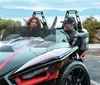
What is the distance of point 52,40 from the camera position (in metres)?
6.06

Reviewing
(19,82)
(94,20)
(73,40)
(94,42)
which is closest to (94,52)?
(94,42)

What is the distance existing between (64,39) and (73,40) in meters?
0.71

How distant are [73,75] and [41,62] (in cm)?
84

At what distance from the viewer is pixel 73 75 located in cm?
574

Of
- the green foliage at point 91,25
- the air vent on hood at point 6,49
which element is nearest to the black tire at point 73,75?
the air vent on hood at point 6,49

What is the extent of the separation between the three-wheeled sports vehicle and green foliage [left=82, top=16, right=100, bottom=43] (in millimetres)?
11111

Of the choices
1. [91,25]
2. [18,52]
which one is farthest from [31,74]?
[91,25]

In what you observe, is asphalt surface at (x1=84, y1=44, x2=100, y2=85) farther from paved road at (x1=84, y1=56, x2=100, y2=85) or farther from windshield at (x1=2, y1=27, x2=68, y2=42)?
windshield at (x1=2, y1=27, x2=68, y2=42)

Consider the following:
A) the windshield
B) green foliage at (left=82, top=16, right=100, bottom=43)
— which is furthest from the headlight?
green foliage at (left=82, top=16, right=100, bottom=43)

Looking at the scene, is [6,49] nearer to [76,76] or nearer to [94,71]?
[76,76]

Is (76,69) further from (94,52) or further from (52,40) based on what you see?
(94,52)

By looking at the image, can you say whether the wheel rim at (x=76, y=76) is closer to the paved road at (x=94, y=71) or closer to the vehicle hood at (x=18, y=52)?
the vehicle hood at (x=18, y=52)

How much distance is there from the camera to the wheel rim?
220 inches

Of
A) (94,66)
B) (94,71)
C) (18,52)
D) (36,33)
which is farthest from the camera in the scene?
(94,66)
